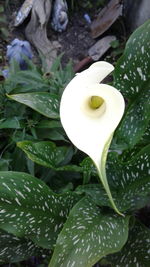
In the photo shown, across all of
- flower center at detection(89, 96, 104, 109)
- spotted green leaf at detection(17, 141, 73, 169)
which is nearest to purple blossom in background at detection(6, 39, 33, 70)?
spotted green leaf at detection(17, 141, 73, 169)

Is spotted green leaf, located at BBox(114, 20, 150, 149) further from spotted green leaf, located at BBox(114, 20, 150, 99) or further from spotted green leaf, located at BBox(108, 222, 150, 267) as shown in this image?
spotted green leaf, located at BBox(108, 222, 150, 267)

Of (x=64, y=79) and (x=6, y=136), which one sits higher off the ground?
(x=64, y=79)

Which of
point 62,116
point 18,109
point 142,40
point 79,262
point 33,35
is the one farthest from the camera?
point 33,35

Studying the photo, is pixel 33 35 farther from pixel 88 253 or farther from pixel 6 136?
pixel 88 253

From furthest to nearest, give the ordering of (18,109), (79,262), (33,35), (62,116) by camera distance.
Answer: (33,35) → (18,109) → (79,262) → (62,116)

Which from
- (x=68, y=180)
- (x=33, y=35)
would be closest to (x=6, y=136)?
(x=68, y=180)

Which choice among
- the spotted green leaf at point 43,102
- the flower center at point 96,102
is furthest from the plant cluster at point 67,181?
the flower center at point 96,102

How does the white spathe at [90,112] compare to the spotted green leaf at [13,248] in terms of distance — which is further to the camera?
the spotted green leaf at [13,248]

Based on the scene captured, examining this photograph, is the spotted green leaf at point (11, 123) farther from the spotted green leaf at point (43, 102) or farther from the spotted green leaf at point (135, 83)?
the spotted green leaf at point (135, 83)
